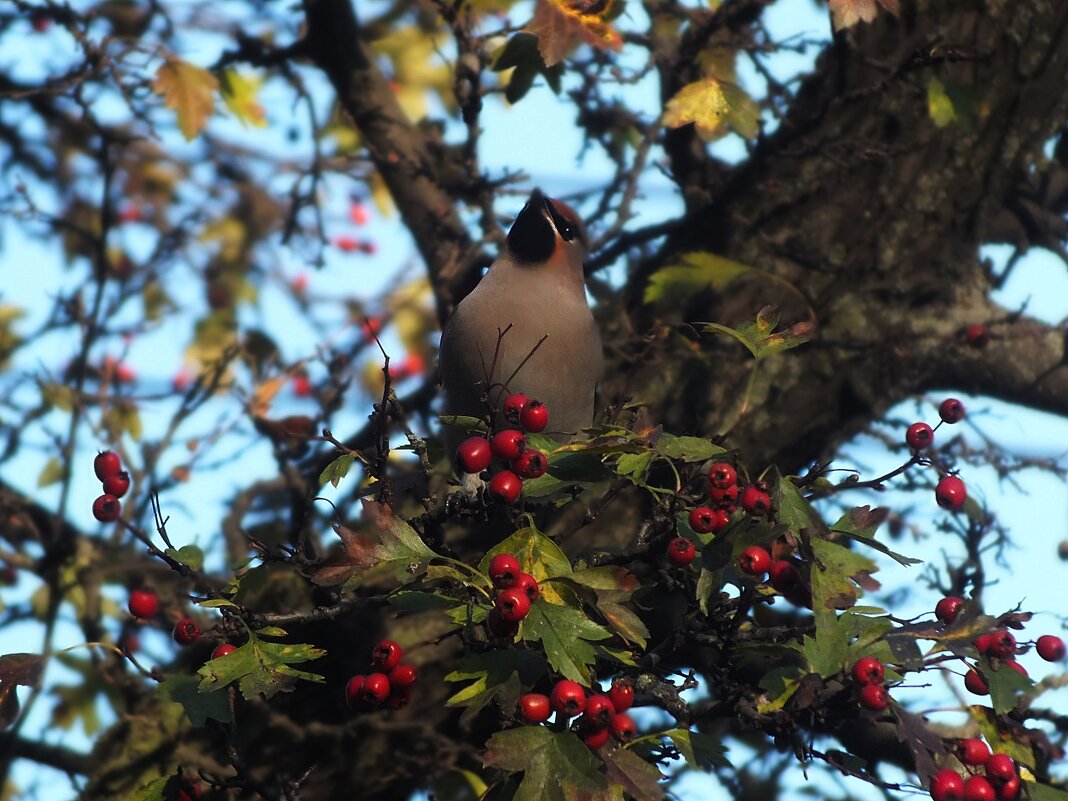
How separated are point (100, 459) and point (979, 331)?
2.81 meters

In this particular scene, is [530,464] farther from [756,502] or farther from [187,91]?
[187,91]

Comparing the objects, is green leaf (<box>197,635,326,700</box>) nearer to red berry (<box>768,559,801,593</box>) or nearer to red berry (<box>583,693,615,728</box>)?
red berry (<box>583,693,615,728</box>)

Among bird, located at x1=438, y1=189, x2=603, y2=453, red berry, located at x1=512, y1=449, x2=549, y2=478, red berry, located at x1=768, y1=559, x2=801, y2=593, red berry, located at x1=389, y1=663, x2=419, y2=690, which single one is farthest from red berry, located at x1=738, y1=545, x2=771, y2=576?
bird, located at x1=438, y1=189, x2=603, y2=453

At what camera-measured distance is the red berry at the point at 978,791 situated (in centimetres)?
213

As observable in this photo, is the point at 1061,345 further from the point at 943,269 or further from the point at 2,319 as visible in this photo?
the point at 2,319

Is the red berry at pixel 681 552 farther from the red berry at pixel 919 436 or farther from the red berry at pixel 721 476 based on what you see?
the red berry at pixel 919 436

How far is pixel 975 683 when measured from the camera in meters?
2.31

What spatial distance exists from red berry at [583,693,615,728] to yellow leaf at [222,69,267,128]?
11.5 feet

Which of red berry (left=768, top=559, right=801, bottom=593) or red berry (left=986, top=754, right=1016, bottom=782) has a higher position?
red berry (left=768, top=559, right=801, bottom=593)

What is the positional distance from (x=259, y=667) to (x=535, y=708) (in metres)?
0.48

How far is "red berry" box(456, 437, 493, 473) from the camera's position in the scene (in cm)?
229

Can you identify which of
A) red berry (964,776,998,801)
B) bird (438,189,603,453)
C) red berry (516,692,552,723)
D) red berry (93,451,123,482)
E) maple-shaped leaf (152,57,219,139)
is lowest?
red berry (964,776,998,801)

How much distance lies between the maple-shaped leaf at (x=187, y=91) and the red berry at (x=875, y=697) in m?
3.27

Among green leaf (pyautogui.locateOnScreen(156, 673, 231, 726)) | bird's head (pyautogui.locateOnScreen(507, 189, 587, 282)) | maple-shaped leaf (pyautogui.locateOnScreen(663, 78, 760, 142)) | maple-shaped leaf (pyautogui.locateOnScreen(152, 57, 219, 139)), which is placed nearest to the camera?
green leaf (pyautogui.locateOnScreen(156, 673, 231, 726))
